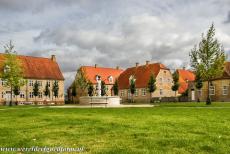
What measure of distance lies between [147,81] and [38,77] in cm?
2446

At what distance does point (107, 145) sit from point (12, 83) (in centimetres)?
4547

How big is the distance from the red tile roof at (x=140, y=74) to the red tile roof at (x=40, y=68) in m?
15.4

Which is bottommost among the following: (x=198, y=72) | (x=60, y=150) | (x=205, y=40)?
(x=60, y=150)

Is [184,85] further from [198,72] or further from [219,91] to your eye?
[198,72]

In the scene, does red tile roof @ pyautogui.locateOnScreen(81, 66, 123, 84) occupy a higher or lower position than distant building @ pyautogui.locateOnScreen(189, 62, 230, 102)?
higher

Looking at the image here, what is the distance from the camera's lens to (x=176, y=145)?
34.4 feet

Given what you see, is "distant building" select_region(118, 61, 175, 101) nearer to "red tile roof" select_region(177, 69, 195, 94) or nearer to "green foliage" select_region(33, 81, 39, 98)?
"red tile roof" select_region(177, 69, 195, 94)

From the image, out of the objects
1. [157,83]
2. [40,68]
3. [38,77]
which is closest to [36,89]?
[38,77]

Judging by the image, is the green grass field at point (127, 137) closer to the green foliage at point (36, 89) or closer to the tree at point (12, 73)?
the tree at point (12, 73)

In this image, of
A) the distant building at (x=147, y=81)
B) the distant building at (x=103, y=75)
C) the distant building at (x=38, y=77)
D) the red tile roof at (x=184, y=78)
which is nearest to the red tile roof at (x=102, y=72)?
the distant building at (x=103, y=75)

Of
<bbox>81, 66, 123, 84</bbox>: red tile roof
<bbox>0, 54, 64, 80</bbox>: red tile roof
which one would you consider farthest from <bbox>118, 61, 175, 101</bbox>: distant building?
<bbox>0, 54, 64, 80</bbox>: red tile roof

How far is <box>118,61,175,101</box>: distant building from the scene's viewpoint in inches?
3272

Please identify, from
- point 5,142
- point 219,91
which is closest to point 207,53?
point 219,91

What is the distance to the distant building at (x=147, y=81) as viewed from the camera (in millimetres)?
83100
